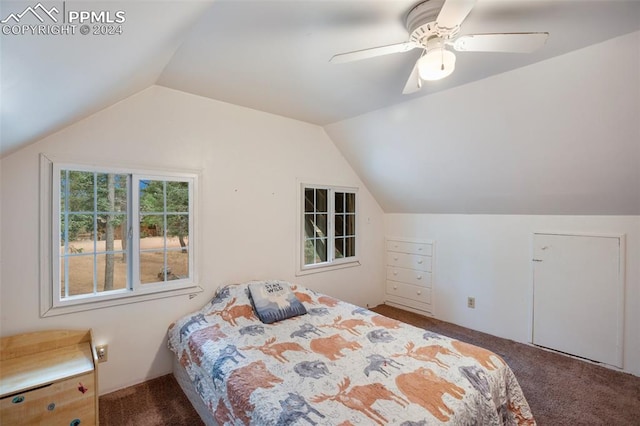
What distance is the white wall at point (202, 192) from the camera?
6.39ft

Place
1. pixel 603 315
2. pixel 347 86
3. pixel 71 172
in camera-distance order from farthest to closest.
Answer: pixel 603 315
pixel 347 86
pixel 71 172

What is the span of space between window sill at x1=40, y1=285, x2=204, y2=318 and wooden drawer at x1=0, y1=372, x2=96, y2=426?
0.62m

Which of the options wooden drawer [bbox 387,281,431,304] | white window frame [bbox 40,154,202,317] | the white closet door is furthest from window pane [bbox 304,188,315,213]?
the white closet door

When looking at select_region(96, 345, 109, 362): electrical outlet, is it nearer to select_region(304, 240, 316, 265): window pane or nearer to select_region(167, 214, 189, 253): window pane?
select_region(167, 214, 189, 253): window pane

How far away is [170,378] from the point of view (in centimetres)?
243

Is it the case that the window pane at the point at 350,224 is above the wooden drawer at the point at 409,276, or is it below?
above

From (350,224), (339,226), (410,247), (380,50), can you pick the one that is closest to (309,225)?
(339,226)

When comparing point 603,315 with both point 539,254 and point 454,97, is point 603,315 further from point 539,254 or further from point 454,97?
point 454,97

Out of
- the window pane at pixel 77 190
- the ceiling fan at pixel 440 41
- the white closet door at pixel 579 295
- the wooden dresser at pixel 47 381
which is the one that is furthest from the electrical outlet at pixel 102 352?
the white closet door at pixel 579 295

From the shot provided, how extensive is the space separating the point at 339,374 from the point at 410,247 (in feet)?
8.70

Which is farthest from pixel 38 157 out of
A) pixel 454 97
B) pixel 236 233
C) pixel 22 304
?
pixel 454 97

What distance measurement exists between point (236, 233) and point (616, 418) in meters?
3.20

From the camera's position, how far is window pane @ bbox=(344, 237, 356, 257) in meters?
3.96

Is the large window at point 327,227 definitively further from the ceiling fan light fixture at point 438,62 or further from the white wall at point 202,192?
the ceiling fan light fixture at point 438,62
